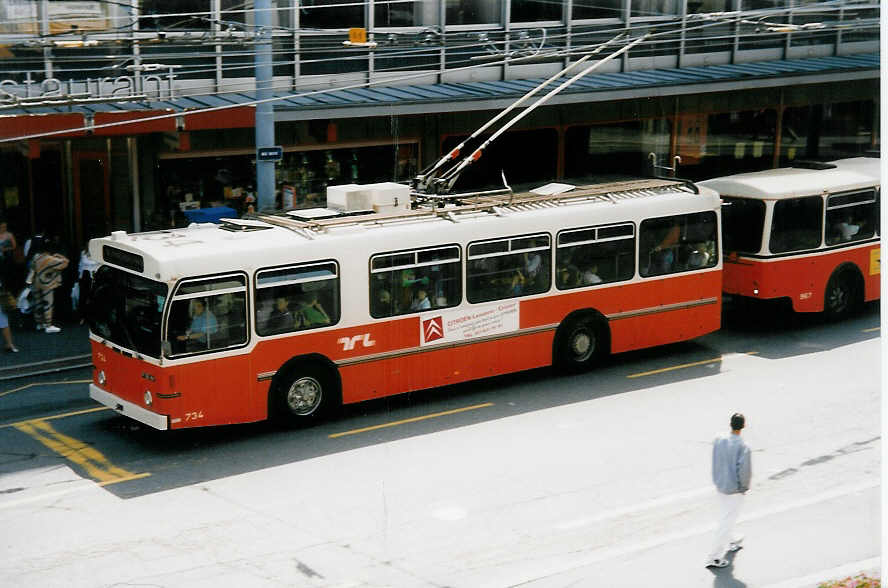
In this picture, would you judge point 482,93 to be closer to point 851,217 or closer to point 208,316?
point 851,217

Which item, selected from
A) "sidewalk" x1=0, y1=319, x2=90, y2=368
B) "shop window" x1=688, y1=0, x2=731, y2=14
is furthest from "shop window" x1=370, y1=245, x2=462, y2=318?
"shop window" x1=688, y1=0, x2=731, y2=14

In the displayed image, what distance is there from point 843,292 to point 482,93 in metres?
7.95

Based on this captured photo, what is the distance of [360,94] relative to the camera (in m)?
24.0

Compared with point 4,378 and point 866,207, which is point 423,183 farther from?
point 866,207

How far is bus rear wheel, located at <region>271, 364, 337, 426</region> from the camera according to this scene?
51.4 ft

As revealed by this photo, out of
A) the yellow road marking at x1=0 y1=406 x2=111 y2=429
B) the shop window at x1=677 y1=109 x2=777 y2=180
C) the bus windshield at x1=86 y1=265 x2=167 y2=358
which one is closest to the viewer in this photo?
the bus windshield at x1=86 y1=265 x2=167 y2=358

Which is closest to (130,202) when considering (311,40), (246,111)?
(246,111)

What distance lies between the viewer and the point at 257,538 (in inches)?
488

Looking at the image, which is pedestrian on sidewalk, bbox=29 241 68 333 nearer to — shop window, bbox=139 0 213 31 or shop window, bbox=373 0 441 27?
shop window, bbox=139 0 213 31

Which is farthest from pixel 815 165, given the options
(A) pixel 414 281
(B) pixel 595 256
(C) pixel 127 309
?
(C) pixel 127 309

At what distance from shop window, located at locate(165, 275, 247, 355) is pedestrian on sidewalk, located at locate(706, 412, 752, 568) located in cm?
608

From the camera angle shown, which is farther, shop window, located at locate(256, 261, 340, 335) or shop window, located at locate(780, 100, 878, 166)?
shop window, located at locate(780, 100, 878, 166)

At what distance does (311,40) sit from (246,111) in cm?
246

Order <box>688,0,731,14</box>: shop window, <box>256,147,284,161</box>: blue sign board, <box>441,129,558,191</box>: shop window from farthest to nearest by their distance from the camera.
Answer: <box>688,0,731,14</box>: shop window < <box>441,129,558,191</box>: shop window < <box>256,147,284,161</box>: blue sign board
